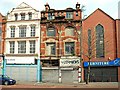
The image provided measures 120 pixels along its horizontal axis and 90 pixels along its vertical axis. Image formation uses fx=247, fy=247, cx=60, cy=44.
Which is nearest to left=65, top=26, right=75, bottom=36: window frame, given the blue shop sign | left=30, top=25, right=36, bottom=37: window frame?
left=30, top=25, right=36, bottom=37: window frame

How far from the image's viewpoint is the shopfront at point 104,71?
123 feet

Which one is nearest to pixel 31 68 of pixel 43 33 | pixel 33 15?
pixel 43 33

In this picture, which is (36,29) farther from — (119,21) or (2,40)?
(119,21)

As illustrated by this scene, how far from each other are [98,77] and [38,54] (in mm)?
10154

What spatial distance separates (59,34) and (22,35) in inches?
242

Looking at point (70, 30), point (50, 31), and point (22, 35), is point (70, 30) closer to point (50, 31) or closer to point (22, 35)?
point (50, 31)

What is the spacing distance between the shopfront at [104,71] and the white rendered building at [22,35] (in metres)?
8.93

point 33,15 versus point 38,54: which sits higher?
point 33,15

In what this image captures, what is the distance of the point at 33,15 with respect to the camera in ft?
134

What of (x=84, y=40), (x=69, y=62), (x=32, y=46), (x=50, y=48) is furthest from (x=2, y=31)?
(x=84, y=40)

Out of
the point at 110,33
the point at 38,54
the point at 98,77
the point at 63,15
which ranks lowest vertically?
the point at 98,77

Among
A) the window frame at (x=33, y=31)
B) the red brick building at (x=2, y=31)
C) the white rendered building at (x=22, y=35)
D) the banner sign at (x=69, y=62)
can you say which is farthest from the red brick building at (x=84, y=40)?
the red brick building at (x=2, y=31)

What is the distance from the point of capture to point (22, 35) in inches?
1604

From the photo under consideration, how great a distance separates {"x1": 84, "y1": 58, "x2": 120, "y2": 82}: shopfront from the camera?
123 ft
